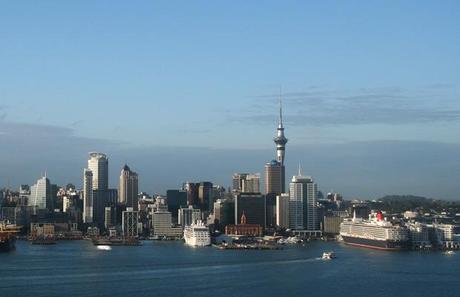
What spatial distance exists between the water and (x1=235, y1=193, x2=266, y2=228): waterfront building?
28089 mm

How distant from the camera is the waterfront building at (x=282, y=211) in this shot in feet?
206

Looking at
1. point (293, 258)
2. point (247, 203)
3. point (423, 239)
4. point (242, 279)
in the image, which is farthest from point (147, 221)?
point (242, 279)

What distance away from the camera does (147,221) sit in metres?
63.8

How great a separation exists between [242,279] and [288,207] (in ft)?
131

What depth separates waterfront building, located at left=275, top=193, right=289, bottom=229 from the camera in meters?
62.7

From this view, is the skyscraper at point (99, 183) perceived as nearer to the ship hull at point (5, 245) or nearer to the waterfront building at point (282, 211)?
the waterfront building at point (282, 211)

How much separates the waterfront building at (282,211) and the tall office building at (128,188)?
15.8 metres

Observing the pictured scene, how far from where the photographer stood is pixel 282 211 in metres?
63.2

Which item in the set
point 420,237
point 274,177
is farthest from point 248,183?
point 420,237

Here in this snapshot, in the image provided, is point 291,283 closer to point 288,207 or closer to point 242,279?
point 242,279

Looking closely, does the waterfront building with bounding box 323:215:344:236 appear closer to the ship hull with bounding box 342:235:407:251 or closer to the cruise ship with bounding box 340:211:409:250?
the cruise ship with bounding box 340:211:409:250

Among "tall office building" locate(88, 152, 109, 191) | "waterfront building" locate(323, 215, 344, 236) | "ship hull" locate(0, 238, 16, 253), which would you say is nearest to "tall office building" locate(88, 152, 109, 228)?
"tall office building" locate(88, 152, 109, 191)

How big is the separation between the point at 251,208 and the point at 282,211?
2.28m

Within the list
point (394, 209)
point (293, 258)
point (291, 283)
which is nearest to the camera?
point (291, 283)
